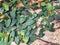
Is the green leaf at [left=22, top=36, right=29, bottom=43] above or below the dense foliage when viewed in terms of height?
below

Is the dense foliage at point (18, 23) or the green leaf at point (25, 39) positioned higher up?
the dense foliage at point (18, 23)

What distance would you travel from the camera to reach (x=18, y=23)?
311cm

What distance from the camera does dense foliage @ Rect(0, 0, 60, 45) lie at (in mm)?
3096

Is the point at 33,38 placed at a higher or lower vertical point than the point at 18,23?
lower

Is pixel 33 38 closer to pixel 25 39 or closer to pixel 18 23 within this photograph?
pixel 25 39

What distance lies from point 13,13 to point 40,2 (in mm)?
419

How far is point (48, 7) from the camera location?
127 inches

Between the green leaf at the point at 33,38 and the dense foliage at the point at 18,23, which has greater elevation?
the dense foliage at the point at 18,23

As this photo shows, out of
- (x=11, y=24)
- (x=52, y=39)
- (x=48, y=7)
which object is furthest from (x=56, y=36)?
(x=11, y=24)

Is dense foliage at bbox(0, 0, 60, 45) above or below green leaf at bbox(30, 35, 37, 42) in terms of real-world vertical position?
above

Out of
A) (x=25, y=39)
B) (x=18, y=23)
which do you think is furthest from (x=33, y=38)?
(x=18, y=23)

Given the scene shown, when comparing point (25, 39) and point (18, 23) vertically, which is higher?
point (18, 23)

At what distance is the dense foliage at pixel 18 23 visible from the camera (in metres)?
3.10

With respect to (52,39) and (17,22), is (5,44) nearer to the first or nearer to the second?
(17,22)
